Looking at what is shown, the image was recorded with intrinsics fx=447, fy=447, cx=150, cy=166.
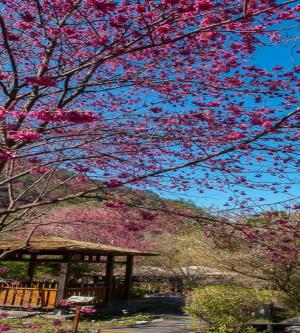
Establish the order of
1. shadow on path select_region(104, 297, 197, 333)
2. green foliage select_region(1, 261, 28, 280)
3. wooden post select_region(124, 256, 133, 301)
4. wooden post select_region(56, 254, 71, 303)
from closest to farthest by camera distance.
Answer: shadow on path select_region(104, 297, 197, 333) → wooden post select_region(56, 254, 71, 303) → wooden post select_region(124, 256, 133, 301) → green foliage select_region(1, 261, 28, 280)

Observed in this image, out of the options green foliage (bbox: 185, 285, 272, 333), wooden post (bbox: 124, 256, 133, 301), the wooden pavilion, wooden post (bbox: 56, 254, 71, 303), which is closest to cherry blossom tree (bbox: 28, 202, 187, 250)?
the wooden pavilion

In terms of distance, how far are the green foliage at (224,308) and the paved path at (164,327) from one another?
5.05 ft

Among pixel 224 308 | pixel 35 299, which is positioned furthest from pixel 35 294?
pixel 224 308

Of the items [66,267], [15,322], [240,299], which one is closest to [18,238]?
[66,267]

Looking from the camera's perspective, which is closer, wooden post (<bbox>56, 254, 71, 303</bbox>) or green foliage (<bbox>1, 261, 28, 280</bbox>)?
wooden post (<bbox>56, 254, 71, 303</bbox>)

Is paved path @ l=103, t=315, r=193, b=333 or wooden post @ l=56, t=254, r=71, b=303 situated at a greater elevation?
wooden post @ l=56, t=254, r=71, b=303

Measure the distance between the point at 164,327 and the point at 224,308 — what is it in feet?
10.3

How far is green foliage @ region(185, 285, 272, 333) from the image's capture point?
33.6 feet

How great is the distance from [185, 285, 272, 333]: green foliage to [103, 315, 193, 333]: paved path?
1.54 m

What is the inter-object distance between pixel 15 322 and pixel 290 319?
24.6 feet

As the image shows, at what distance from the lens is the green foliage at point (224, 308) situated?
33.6ft

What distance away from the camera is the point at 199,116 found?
4.53 metres

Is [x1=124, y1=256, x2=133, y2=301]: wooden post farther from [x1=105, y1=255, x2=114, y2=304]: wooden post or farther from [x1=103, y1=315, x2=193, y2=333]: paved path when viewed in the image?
[x1=103, y1=315, x2=193, y2=333]: paved path

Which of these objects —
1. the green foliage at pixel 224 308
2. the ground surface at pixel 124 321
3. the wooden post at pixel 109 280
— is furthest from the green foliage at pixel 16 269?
the green foliage at pixel 224 308
